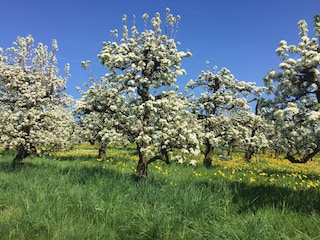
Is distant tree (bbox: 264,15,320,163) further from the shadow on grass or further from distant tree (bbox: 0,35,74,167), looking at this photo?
distant tree (bbox: 0,35,74,167)

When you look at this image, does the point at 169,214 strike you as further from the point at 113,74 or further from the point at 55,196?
the point at 113,74

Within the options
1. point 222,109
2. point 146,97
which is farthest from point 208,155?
point 146,97

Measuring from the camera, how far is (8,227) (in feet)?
24.0

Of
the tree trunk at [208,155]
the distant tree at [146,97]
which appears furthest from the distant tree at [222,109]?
the distant tree at [146,97]

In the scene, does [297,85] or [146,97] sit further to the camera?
[146,97]

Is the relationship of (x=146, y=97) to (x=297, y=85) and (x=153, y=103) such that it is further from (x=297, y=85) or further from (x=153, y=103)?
(x=297, y=85)

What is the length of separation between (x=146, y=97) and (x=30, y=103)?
6.81 meters

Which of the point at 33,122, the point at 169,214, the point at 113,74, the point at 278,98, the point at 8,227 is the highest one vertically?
the point at 113,74

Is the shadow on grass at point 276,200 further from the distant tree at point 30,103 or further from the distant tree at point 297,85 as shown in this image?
the distant tree at point 30,103

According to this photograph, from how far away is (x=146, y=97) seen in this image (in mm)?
13125

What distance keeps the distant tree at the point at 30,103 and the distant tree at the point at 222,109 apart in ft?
26.7

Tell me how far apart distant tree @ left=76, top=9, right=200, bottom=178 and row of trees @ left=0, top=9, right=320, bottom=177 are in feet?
0.13

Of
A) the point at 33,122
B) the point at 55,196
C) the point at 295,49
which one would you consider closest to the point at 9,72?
the point at 33,122

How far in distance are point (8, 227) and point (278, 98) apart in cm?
739
